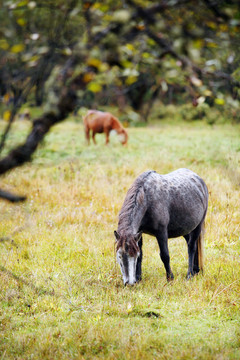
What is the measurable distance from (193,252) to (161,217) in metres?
1.19

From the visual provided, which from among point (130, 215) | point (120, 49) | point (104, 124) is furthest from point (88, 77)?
point (104, 124)

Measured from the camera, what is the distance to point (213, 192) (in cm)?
936

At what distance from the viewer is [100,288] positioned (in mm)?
5371

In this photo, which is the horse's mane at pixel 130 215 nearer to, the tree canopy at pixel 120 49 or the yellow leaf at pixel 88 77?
the tree canopy at pixel 120 49

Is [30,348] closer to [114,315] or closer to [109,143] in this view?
[114,315]

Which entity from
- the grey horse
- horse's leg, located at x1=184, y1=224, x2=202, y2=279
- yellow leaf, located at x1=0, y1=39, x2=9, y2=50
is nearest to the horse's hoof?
the grey horse

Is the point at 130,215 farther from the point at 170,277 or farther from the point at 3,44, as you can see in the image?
the point at 3,44

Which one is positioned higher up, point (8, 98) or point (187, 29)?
point (187, 29)

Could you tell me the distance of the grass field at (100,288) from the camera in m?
4.12

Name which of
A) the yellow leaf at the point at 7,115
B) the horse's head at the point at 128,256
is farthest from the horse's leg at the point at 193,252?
the yellow leaf at the point at 7,115

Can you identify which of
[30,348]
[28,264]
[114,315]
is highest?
[30,348]

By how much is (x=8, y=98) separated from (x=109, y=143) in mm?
16641

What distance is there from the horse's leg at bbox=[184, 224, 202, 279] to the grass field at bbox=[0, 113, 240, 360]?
0.63 feet

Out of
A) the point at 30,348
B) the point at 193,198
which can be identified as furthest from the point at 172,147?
the point at 30,348
